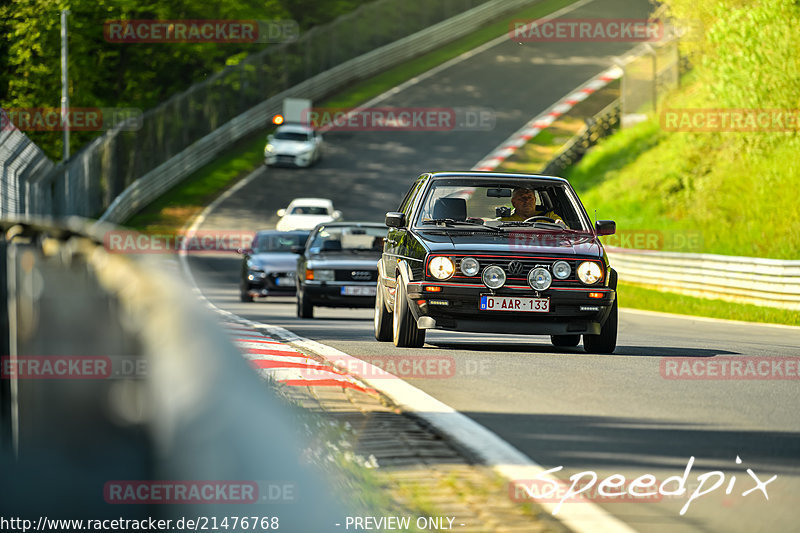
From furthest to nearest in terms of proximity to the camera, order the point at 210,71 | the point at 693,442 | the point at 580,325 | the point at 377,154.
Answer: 1. the point at 210,71
2. the point at 377,154
3. the point at 580,325
4. the point at 693,442

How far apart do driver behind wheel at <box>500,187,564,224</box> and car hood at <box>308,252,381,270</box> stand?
696cm

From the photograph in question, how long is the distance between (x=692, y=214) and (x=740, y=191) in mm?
5698

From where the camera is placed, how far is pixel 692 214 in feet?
126

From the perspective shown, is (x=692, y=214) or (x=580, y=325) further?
(x=692, y=214)

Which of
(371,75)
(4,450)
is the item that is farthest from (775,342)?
(371,75)

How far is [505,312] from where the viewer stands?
12195mm

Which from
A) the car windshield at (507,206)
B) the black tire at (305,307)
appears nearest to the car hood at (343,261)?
the black tire at (305,307)

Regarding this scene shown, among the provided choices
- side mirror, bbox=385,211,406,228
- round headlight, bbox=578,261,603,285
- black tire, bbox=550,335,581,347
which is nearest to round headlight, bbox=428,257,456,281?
round headlight, bbox=578,261,603,285

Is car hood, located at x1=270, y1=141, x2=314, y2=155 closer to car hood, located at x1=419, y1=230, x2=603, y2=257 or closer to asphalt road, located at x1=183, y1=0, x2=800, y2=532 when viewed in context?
asphalt road, located at x1=183, y1=0, x2=800, y2=532

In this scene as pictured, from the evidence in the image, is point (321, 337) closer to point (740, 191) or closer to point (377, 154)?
point (740, 191)

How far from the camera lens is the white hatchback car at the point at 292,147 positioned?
168ft

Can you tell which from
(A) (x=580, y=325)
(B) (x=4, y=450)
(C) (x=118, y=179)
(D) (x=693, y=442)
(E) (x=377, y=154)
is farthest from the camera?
(E) (x=377, y=154)

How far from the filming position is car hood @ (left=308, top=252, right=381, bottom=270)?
20.4 meters

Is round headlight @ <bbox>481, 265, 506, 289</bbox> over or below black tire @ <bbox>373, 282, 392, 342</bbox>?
over
